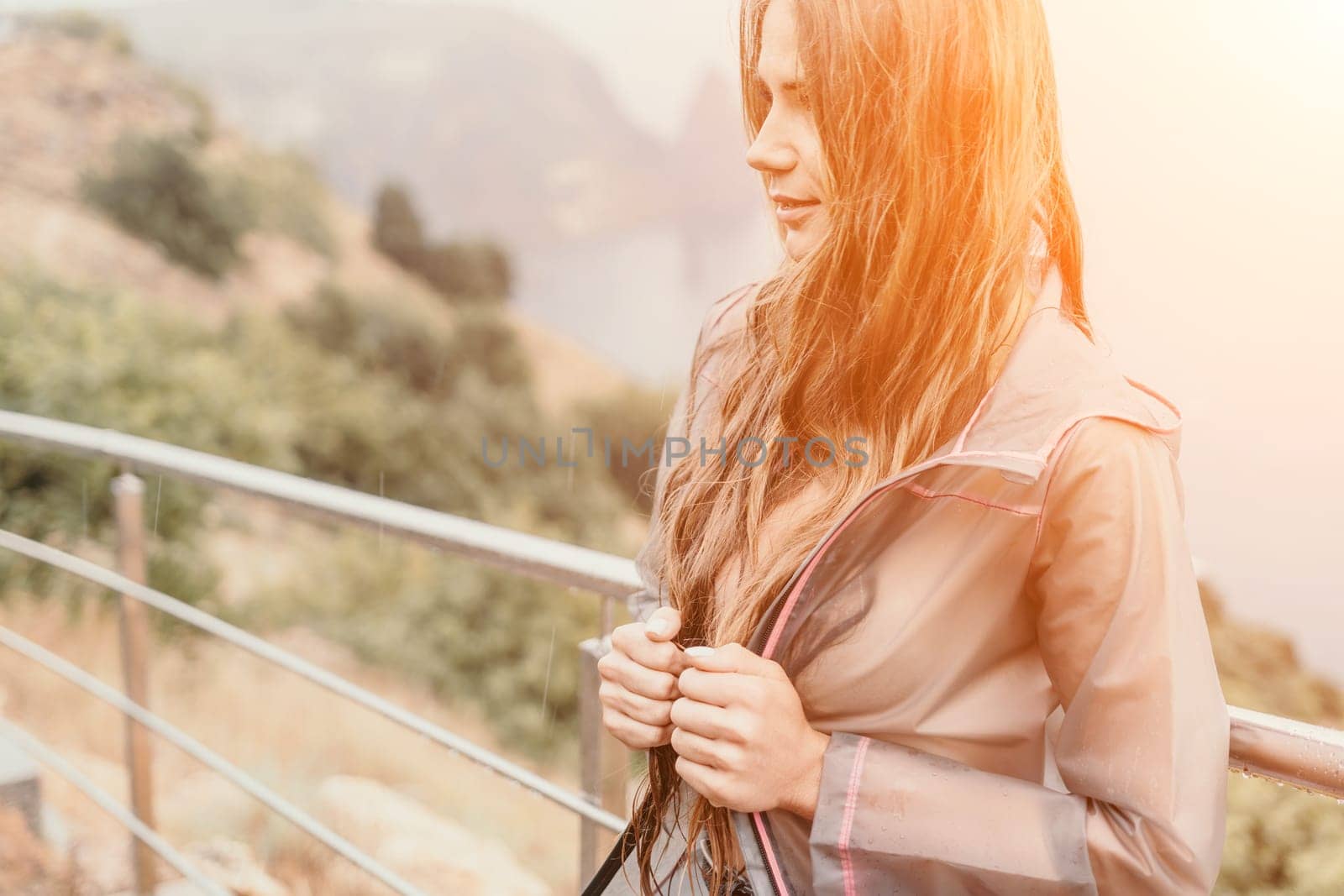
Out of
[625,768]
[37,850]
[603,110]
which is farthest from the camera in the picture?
[603,110]

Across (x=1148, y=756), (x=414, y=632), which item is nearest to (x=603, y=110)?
(x=414, y=632)

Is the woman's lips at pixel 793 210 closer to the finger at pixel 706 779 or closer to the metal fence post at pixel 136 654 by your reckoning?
the finger at pixel 706 779

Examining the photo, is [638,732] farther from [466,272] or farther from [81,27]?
[81,27]

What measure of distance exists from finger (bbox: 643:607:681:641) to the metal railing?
0.96 feet

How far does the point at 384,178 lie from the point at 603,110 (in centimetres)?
509

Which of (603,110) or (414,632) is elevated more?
(603,110)

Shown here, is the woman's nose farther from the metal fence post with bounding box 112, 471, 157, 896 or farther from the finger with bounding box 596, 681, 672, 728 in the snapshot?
the metal fence post with bounding box 112, 471, 157, 896

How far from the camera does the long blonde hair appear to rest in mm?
756

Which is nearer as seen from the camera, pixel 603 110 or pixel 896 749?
pixel 896 749

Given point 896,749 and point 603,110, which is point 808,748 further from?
point 603,110

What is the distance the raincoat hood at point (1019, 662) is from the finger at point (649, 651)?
0.07m

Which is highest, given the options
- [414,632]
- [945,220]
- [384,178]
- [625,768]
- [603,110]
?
[603,110]

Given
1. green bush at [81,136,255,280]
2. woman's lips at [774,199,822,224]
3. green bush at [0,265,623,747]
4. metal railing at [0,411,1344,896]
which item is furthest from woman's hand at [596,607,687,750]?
green bush at [81,136,255,280]

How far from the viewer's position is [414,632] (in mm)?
11383
